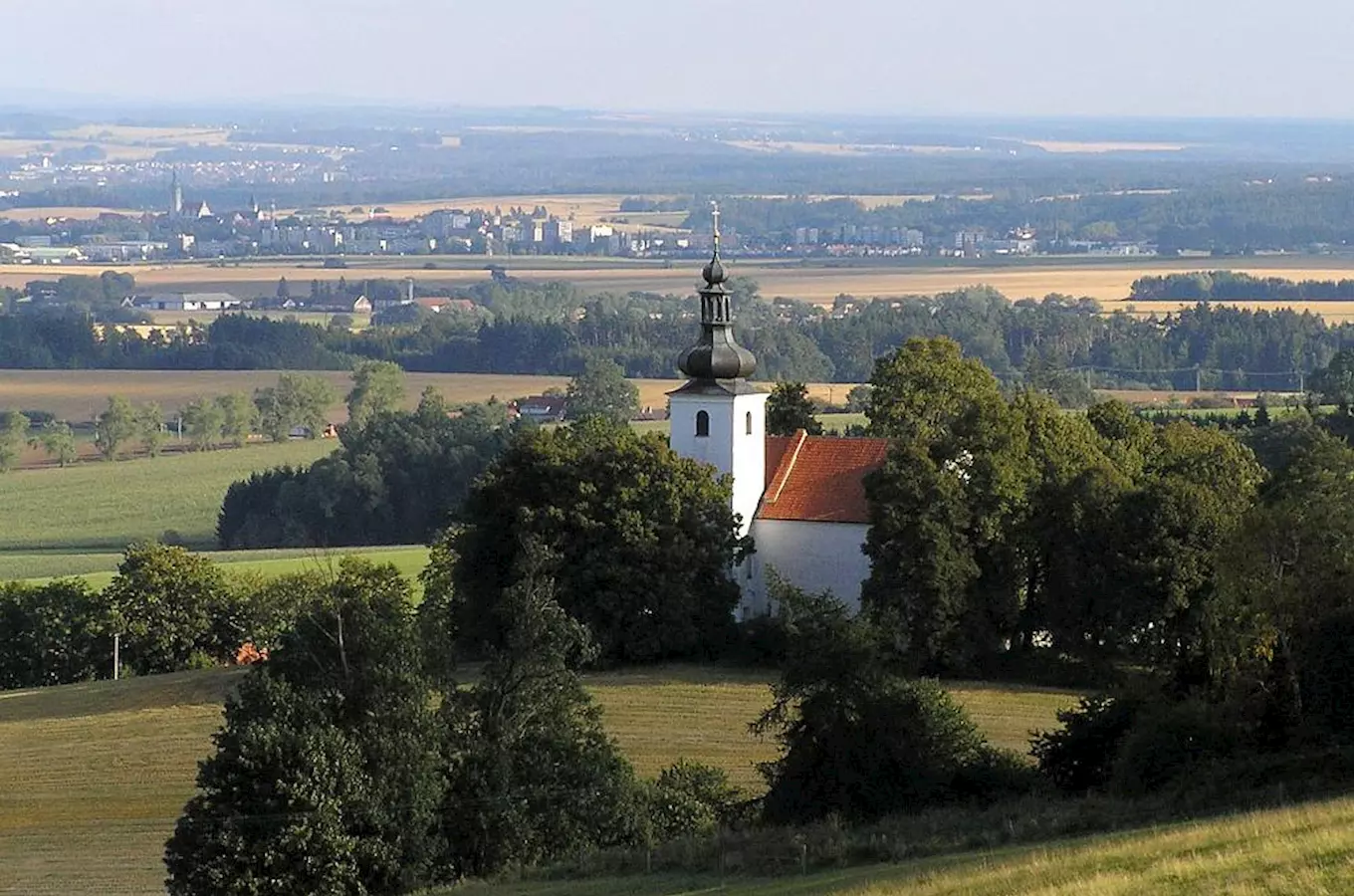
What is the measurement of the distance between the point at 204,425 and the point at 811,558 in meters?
65.3

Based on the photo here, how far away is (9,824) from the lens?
37.4 m

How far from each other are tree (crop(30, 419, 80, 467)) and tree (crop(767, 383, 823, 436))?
54084 millimetres

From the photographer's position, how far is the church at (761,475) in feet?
164

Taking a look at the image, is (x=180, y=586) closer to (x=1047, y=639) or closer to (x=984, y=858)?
(x=1047, y=639)

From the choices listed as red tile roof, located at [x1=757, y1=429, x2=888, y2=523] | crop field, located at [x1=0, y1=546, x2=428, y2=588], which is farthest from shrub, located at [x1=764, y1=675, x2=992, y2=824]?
crop field, located at [x1=0, y1=546, x2=428, y2=588]

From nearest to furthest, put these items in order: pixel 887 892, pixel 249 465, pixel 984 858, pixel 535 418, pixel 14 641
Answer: pixel 887 892, pixel 984 858, pixel 14 641, pixel 249 465, pixel 535 418

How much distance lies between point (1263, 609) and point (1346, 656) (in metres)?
1.67

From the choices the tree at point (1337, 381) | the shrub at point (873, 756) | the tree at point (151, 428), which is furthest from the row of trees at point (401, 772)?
the tree at point (151, 428)

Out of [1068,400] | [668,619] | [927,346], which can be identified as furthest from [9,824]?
[1068,400]

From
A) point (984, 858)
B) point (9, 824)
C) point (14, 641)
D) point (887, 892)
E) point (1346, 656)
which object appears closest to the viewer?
point (887, 892)

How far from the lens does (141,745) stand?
141 feet

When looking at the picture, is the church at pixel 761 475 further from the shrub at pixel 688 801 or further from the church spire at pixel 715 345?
the shrub at pixel 688 801

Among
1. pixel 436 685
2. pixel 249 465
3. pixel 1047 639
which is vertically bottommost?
pixel 249 465

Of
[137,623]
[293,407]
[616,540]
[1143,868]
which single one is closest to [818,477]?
[616,540]
